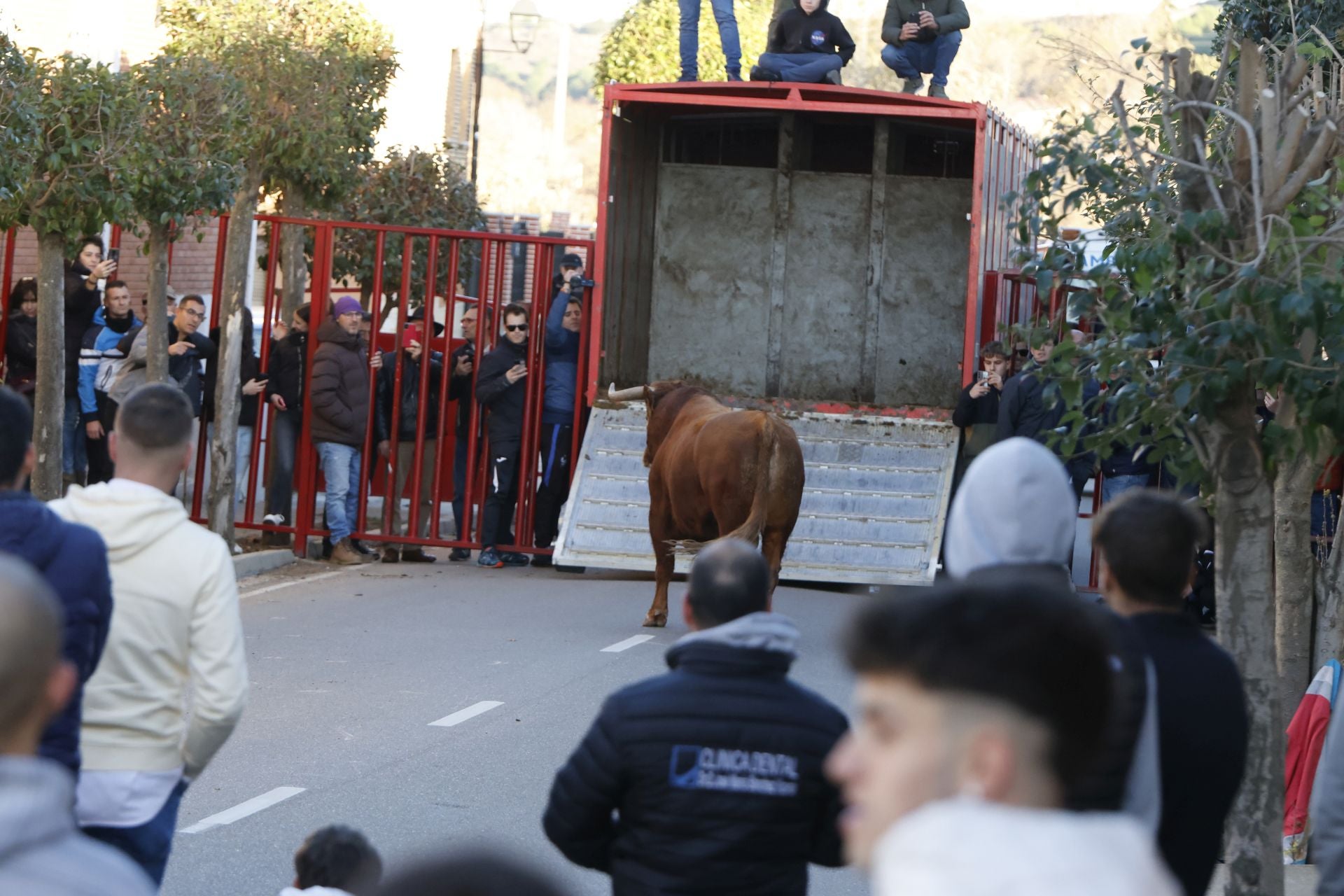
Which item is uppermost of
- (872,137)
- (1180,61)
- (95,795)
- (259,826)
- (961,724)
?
(872,137)

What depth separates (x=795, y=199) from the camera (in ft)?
57.0

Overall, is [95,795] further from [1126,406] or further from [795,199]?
[795,199]

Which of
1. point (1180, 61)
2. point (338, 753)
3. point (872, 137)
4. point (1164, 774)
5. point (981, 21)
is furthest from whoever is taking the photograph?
point (981, 21)

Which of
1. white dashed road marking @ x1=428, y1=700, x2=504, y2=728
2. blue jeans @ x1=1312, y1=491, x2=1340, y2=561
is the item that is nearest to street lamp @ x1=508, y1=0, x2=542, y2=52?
blue jeans @ x1=1312, y1=491, x2=1340, y2=561

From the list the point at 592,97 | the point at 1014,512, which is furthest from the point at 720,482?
the point at 592,97

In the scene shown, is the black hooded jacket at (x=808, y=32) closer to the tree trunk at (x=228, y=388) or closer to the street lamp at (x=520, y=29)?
the tree trunk at (x=228, y=388)

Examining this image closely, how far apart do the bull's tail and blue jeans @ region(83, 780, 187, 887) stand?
7172 millimetres

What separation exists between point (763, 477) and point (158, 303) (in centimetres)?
509

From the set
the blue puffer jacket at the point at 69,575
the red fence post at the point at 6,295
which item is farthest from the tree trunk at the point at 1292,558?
the red fence post at the point at 6,295

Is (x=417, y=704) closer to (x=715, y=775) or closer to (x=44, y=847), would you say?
(x=715, y=775)

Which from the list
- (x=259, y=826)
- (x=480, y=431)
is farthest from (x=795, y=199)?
(x=259, y=826)

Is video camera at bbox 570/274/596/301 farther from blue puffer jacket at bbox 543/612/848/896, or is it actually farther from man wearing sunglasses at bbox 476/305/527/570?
blue puffer jacket at bbox 543/612/848/896

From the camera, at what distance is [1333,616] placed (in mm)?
7969

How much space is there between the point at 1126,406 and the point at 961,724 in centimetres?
378
